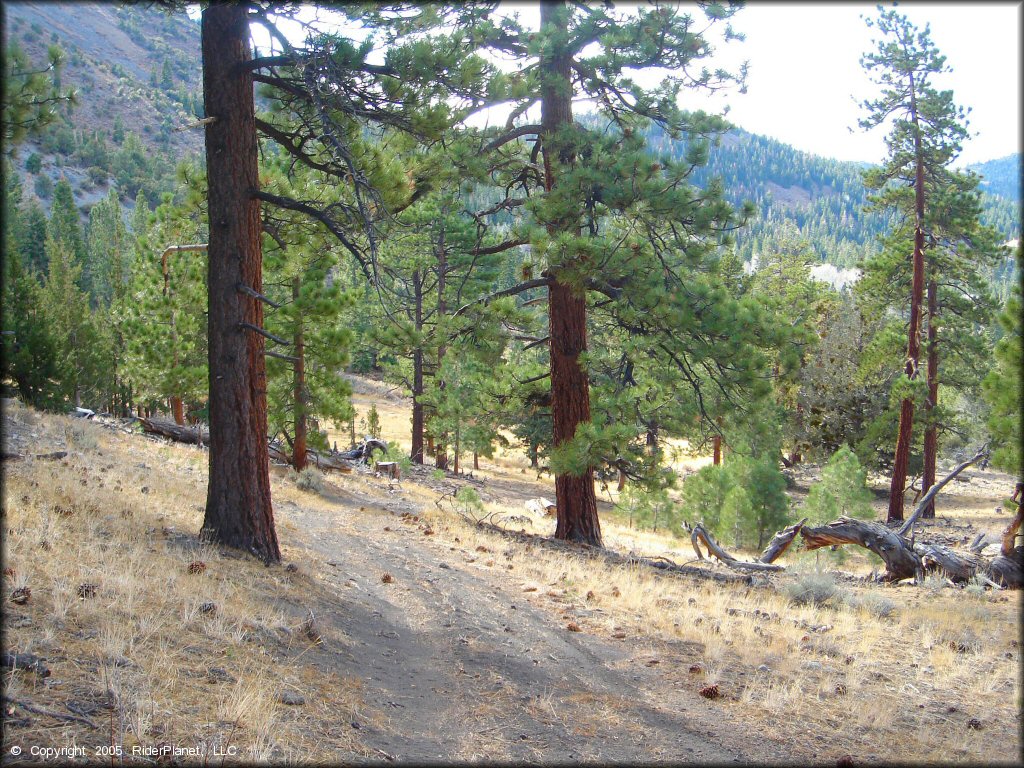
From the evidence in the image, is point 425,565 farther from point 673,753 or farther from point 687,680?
point 673,753

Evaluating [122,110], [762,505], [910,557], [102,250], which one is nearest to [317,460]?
[762,505]

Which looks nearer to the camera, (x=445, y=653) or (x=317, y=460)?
(x=445, y=653)

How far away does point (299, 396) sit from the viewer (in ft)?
55.9

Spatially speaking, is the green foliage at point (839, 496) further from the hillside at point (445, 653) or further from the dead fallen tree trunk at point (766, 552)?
the hillside at point (445, 653)

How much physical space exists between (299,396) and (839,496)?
13863mm

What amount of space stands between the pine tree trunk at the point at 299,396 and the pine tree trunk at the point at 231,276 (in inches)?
317

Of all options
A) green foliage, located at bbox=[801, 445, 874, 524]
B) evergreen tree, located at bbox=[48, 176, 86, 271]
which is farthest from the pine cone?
evergreen tree, located at bbox=[48, 176, 86, 271]

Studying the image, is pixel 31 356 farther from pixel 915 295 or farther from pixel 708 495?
pixel 915 295

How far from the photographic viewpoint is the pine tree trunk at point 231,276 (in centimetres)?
707

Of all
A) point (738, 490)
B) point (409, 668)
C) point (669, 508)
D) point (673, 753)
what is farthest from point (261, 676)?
point (669, 508)

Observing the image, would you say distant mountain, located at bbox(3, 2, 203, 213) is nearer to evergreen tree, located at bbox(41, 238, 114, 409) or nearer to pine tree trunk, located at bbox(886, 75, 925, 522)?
evergreen tree, located at bbox(41, 238, 114, 409)

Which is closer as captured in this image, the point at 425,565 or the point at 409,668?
the point at 409,668

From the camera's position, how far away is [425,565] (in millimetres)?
8773

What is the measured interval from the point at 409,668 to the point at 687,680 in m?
2.16
